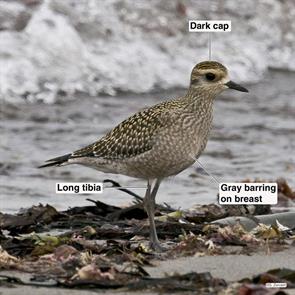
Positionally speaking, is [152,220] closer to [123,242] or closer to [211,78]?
[123,242]

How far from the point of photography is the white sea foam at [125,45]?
12750 millimetres

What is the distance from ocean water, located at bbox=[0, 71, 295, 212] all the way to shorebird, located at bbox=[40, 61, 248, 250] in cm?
152

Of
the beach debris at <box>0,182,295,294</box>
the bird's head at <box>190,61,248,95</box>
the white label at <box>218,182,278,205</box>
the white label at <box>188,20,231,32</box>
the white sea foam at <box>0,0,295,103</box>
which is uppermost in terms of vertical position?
the white sea foam at <box>0,0,295,103</box>

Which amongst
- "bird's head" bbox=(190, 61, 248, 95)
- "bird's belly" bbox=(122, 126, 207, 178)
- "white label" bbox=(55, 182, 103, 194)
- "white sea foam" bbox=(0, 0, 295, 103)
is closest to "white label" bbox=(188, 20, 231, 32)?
"bird's head" bbox=(190, 61, 248, 95)

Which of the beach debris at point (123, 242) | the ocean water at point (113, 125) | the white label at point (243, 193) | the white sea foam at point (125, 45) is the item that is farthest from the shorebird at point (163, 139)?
the white sea foam at point (125, 45)

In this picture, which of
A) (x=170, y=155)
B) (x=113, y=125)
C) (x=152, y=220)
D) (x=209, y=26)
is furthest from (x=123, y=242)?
(x=113, y=125)

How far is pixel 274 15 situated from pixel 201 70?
34.8ft

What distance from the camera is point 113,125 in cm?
1096

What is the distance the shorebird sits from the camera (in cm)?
592

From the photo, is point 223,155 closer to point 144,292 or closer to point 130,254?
point 130,254

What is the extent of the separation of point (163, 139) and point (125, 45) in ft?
26.9

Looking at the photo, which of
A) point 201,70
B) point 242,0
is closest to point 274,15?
point 242,0

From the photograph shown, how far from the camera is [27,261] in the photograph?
17.3 feet

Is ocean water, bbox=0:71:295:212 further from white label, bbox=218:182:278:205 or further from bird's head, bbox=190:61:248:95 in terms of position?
bird's head, bbox=190:61:248:95
